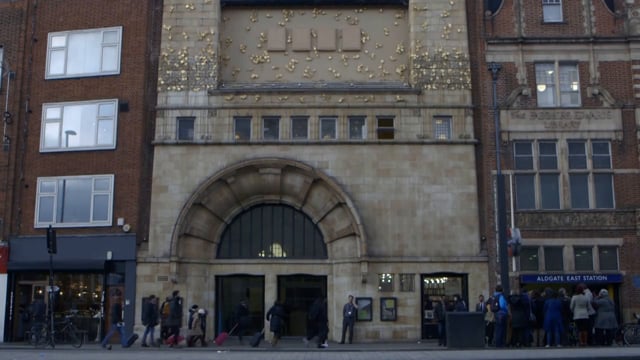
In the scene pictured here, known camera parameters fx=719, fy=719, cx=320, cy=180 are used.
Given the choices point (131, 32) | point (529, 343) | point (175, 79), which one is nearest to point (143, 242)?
point (175, 79)

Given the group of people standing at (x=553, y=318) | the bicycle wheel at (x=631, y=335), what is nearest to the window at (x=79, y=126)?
the group of people standing at (x=553, y=318)

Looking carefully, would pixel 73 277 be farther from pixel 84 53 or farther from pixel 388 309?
pixel 388 309

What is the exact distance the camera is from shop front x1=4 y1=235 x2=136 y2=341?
2670cm

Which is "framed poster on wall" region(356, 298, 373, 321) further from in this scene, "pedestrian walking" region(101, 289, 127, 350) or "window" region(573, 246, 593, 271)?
"pedestrian walking" region(101, 289, 127, 350)

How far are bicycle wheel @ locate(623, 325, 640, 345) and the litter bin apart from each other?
551cm

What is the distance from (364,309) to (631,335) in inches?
351

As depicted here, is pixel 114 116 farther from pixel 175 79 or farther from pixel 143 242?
pixel 143 242

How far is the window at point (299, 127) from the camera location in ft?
90.3

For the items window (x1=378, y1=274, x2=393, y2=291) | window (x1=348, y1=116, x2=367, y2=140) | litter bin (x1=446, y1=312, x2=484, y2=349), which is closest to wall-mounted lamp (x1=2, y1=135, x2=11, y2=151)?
window (x1=348, y1=116, x2=367, y2=140)

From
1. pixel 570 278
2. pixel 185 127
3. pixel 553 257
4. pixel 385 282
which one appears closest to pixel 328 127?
pixel 185 127

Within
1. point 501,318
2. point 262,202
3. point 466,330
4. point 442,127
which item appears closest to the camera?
point 466,330

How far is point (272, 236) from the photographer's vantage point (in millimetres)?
27750

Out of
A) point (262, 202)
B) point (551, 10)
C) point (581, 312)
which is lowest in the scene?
point (581, 312)

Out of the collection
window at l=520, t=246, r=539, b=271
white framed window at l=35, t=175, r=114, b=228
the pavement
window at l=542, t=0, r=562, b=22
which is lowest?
the pavement
